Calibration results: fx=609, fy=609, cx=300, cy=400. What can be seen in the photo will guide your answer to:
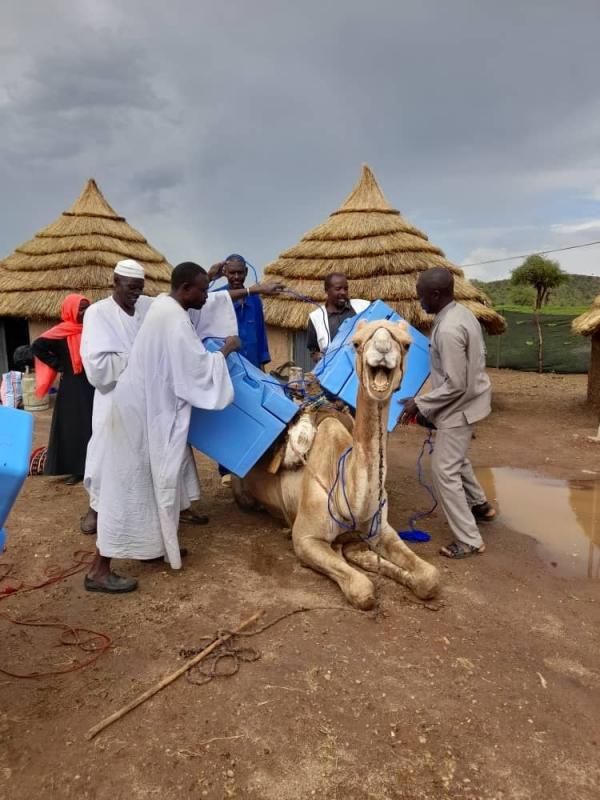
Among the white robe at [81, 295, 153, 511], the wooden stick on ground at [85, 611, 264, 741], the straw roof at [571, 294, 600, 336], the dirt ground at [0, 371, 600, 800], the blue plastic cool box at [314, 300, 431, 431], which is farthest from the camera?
the straw roof at [571, 294, 600, 336]

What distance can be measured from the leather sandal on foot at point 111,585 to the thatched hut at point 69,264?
30.7 ft

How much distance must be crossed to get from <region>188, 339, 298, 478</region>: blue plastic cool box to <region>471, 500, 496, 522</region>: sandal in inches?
79.0

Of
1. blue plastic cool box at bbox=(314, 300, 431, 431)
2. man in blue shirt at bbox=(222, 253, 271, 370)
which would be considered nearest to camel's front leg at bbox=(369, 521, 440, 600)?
blue plastic cool box at bbox=(314, 300, 431, 431)

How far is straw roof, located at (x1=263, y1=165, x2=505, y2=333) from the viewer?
11039 mm

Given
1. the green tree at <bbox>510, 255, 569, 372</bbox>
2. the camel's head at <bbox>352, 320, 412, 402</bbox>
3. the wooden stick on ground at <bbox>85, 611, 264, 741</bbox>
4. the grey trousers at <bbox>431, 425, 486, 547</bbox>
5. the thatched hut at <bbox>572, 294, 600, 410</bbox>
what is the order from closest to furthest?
1. the wooden stick on ground at <bbox>85, 611, 264, 741</bbox>
2. the camel's head at <bbox>352, 320, 412, 402</bbox>
3. the grey trousers at <bbox>431, 425, 486, 547</bbox>
4. the thatched hut at <bbox>572, 294, 600, 410</bbox>
5. the green tree at <bbox>510, 255, 569, 372</bbox>

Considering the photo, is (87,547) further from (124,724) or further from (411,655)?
(411,655)

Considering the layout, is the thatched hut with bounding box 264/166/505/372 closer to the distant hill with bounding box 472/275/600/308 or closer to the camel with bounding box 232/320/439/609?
the camel with bounding box 232/320/439/609

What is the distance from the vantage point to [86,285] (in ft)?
41.1

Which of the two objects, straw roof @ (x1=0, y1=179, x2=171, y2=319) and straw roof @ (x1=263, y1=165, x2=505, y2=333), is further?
straw roof @ (x1=0, y1=179, x2=171, y2=319)

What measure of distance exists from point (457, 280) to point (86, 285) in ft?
24.6

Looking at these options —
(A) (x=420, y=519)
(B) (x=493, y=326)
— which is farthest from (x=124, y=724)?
(B) (x=493, y=326)

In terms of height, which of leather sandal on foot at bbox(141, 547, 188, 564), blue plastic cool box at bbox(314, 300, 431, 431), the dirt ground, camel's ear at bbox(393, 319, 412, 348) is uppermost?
camel's ear at bbox(393, 319, 412, 348)

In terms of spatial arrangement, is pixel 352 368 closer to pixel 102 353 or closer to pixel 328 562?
pixel 328 562

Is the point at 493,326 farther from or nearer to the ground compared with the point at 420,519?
farther from the ground
